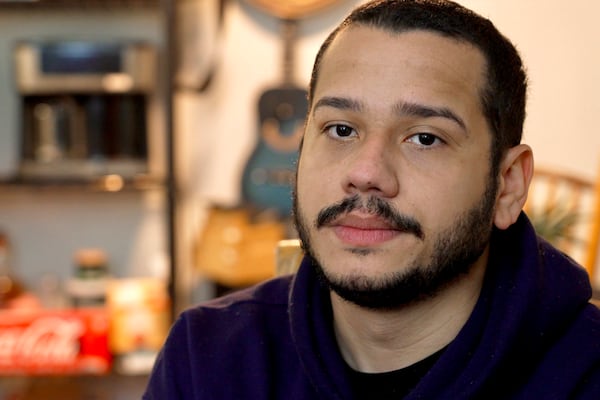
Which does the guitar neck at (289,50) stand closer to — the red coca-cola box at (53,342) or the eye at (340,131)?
the red coca-cola box at (53,342)

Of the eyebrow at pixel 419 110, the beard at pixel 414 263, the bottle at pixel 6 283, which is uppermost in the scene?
the eyebrow at pixel 419 110

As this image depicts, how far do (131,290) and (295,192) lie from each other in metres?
1.50

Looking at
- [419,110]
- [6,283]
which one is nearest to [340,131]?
[419,110]

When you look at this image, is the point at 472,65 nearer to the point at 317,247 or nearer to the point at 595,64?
the point at 317,247

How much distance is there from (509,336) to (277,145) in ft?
5.56

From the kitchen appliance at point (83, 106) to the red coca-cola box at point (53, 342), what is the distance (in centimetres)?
41

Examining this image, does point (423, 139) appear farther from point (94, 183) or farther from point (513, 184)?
point (94, 183)

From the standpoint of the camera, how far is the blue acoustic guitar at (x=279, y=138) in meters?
2.59

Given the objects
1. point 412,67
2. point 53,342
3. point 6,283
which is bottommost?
point 53,342

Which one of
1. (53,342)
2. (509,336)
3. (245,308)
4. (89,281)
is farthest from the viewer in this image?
(89,281)

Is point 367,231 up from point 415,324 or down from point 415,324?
up

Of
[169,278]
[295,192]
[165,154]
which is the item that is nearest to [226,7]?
[165,154]

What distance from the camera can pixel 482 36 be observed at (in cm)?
107

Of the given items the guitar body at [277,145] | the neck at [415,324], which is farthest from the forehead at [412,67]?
the guitar body at [277,145]
